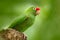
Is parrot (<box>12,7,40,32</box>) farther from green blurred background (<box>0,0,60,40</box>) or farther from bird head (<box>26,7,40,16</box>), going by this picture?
green blurred background (<box>0,0,60,40</box>)

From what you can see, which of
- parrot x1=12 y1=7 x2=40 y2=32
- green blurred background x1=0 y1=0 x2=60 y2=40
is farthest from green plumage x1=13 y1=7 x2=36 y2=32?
green blurred background x1=0 y1=0 x2=60 y2=40

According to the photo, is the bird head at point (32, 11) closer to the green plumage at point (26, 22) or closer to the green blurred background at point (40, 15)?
the green plumage at point (26, 22)

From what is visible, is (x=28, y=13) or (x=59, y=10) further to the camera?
(x=59, y=10)

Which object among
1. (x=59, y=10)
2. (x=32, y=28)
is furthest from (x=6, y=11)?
(x=59, y=10)

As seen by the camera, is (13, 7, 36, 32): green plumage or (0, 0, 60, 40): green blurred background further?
(0, 0, 60, 40): green blurred background

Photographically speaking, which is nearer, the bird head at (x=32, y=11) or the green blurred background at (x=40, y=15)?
the bird head at (x=32, y=11)

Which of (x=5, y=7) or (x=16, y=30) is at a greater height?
(x=5, y=7)

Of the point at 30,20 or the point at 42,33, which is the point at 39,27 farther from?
the point at 30,20

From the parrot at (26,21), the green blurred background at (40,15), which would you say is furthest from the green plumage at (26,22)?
the green blurred background at (40,15)
